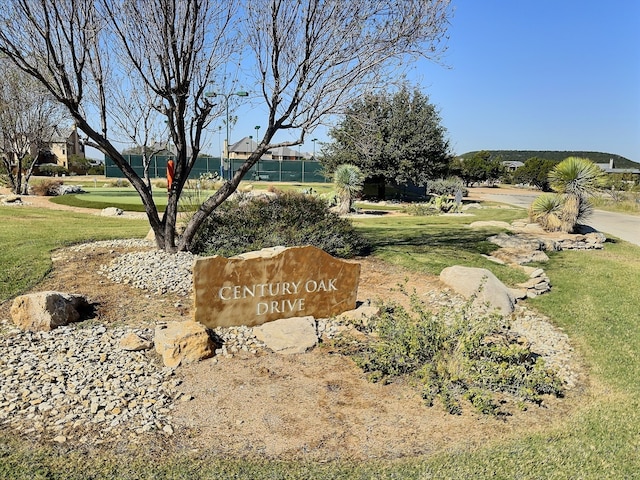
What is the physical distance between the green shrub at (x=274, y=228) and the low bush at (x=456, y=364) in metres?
3.18

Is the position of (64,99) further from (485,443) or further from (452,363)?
(485,443)

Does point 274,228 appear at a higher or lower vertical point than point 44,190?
higher

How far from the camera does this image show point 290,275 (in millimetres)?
5609

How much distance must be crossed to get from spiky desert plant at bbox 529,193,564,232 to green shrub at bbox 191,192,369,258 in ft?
18.5

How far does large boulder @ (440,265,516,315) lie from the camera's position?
644 centimetres

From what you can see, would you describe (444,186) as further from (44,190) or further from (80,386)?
(80,386)

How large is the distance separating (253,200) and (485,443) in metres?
6.63

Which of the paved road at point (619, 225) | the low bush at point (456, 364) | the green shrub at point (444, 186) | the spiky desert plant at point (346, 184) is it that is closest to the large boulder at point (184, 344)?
the low bush at point (456, 364)

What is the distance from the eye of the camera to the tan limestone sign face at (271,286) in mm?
5238

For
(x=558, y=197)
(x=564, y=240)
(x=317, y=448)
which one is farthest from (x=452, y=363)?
(x=558, y=197)

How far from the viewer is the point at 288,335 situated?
516 centimetres

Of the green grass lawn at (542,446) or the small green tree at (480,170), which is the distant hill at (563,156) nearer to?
the small green tree at (480,170)

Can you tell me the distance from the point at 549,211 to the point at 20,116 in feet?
67.2

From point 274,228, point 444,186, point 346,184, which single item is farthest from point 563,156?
point 274,228
